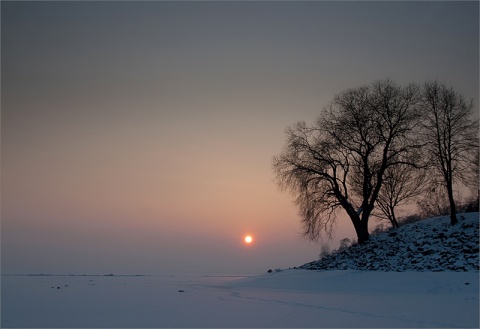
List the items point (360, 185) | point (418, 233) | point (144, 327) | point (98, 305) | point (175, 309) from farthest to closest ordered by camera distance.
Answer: point (360, 185)
point (418, 233)
point (98, 305)
point (175, 309)
point (144, 327)

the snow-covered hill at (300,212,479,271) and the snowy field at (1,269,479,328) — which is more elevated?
the snow-covered hill at (300,212,479,271)

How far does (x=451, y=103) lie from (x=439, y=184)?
5966 mm

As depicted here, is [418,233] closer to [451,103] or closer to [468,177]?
[468,177]

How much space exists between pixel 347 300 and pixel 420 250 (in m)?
11.2

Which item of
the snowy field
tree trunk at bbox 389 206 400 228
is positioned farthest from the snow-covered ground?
tree trunk at bbox 389 206 400 228

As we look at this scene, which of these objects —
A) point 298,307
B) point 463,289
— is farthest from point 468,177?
point 298,307

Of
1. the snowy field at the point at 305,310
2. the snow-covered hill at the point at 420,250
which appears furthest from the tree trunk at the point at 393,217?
the snowy field at the point at 305,310

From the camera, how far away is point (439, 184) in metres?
30.6

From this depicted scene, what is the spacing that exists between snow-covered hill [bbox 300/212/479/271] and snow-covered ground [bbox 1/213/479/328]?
0.06 m

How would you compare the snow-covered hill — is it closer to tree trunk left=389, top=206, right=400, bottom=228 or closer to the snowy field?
the snowy field

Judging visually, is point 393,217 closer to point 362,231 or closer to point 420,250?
point 362,231

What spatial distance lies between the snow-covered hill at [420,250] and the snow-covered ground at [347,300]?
0.06m

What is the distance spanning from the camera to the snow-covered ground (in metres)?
12.6

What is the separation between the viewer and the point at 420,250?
26203mm
